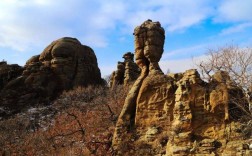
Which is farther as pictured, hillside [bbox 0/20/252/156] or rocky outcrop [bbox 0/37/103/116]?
rocky outcrop [bbox 0/37/103/116]

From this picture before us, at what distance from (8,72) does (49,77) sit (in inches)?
273

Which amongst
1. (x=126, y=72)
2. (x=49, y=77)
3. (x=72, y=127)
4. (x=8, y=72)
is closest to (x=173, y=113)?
(x=72, y=127)

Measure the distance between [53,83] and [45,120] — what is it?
8.03m

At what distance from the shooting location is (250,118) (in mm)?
18391

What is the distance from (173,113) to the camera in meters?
20.8

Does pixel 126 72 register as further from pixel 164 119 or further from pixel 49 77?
pixel 164 119

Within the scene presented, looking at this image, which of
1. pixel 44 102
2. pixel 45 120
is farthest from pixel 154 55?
pixel 44 102

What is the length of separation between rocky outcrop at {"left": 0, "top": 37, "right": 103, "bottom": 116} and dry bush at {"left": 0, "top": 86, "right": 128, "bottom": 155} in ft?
7.72

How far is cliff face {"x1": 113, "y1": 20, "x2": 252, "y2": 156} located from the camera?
1906 centimetres

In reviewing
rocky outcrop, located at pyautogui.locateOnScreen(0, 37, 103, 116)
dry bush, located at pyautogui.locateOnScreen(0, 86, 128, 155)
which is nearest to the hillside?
dry bush, located at pyautogui.locateOnScreen(0, 86, 128, 155)

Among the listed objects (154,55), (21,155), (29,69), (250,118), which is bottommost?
(21,155)

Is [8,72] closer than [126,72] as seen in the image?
No

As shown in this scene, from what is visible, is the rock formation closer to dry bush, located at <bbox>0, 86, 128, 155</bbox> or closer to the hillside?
dry bush, located at <bbox>0, 86, 128, 155</bbox>

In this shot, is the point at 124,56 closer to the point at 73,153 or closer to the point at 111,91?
the point at 111,91
